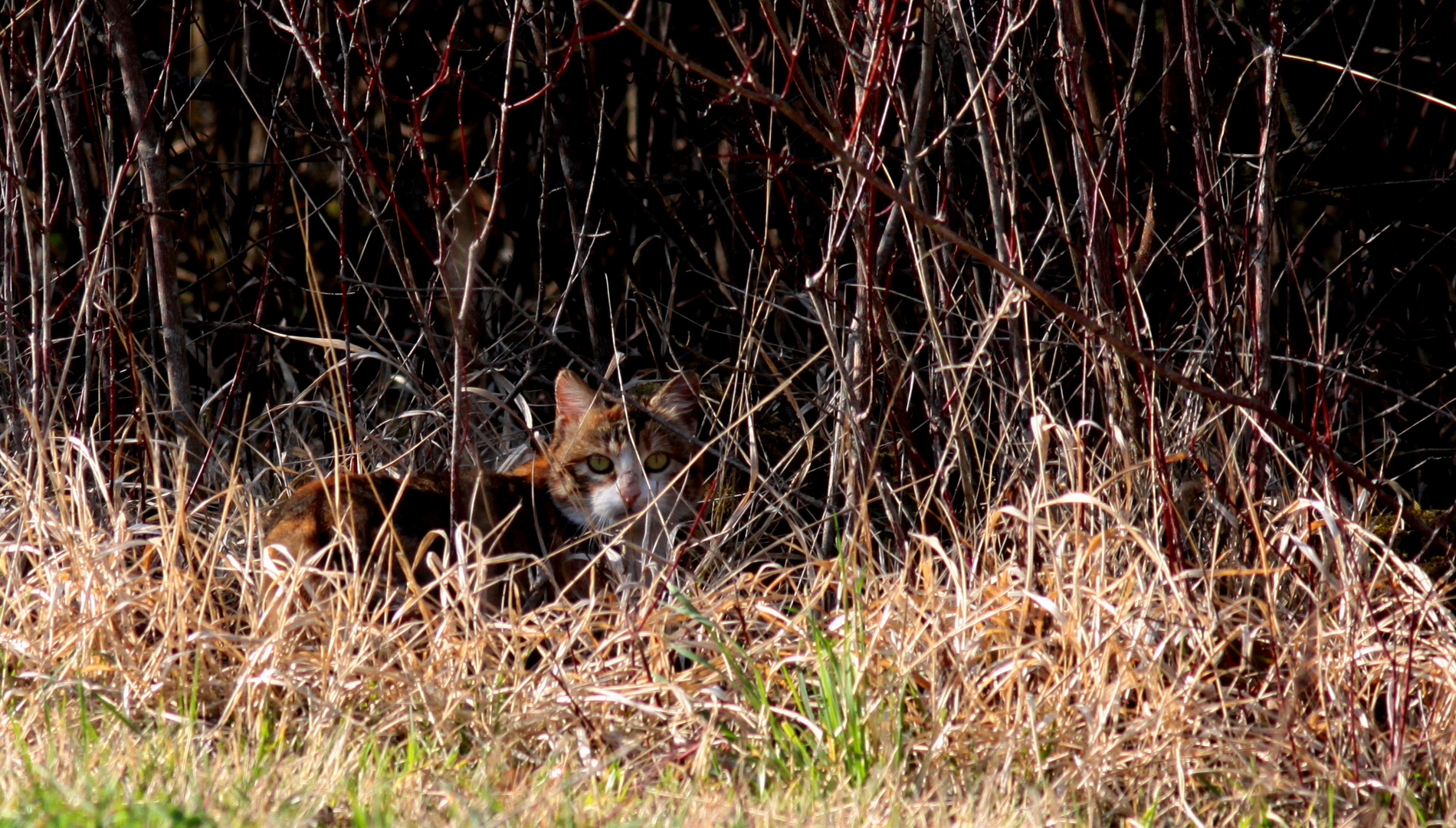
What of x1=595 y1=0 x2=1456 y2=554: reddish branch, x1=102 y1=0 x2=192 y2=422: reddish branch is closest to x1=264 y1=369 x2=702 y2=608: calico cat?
x1=102 y1=0 x2=192 y2=422: reddish branch

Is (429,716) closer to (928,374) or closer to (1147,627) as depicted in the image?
(1147,627)

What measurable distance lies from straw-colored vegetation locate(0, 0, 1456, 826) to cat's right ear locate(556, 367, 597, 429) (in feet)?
0.26

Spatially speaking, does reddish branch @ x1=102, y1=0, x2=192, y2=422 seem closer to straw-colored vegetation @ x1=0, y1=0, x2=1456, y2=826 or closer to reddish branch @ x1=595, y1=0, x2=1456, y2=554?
straw-colored vegetation @ x1=0, y1=0, x2=1456, y2=826

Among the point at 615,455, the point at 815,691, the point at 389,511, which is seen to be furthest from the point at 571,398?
the point at 815,691

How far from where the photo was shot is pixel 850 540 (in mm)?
2861

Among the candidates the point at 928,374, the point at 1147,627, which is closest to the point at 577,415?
the point at 928,374

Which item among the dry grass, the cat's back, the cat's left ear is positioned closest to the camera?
the dry grass

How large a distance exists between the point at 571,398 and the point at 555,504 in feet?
0.97

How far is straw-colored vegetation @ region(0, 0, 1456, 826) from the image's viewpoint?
239 cm

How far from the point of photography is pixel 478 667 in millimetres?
2664

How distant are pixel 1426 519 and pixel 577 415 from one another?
7.35ft

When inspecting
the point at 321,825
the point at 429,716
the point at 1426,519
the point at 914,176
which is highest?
the point at 914,176

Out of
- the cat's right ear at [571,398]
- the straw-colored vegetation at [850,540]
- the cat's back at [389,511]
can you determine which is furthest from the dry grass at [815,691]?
the cat's right ear at [571,398]

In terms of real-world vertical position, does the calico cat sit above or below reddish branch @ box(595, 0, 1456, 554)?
below
